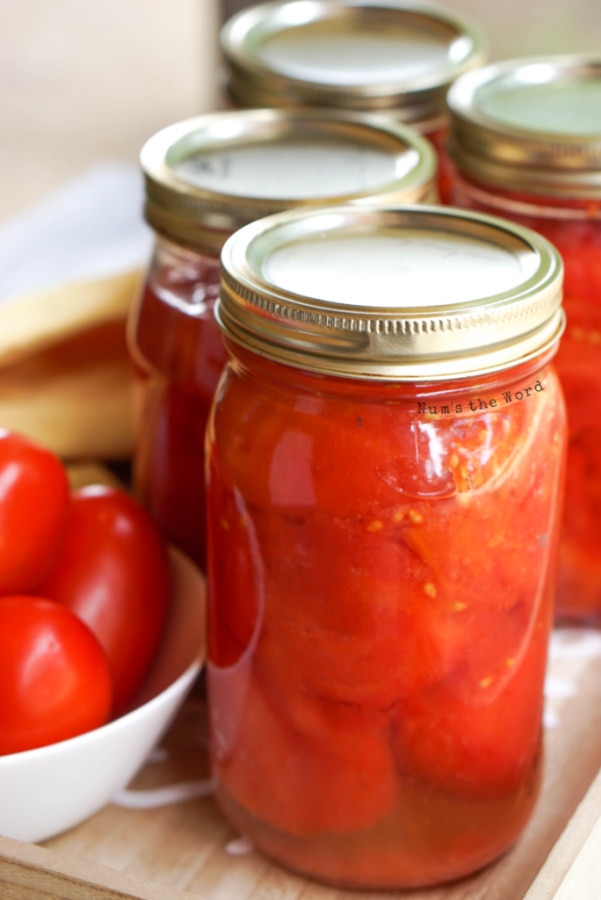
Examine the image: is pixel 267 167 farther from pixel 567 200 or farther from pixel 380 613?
pixel 380 613

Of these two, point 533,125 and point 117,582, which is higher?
point 533,125

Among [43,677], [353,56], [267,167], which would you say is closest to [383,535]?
[43,677]

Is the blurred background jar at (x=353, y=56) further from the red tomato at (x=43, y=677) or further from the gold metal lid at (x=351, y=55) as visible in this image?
the red tomato at (x=43, y=677)

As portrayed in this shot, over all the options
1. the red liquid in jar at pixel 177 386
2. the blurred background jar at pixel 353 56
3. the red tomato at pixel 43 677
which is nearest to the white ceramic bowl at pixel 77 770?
the red tomato at pixel 43 677

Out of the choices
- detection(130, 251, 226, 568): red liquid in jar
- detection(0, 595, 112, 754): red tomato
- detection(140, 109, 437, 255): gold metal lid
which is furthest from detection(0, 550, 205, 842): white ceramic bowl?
detection(140, 109, 437, 255): gold metal lid

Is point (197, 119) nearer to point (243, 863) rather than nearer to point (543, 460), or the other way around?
point (543, 460)

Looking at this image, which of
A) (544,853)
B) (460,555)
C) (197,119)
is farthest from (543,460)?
(197,119)
